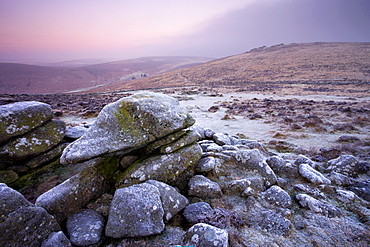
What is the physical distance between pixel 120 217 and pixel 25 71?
6092 inches

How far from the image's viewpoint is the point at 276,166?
6.62m

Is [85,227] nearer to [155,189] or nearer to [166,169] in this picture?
[155,189]

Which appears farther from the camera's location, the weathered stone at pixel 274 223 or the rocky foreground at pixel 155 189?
the weathered stone at pixel 274 223

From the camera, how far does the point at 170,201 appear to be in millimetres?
4332

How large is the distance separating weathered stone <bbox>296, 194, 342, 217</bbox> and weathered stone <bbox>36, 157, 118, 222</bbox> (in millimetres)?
5555

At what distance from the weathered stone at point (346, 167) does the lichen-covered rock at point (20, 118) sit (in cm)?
1066

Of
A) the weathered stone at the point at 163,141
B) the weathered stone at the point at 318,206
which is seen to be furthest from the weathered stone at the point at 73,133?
the weathered stone at the point at 318,206

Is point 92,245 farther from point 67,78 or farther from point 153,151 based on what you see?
point 67,78

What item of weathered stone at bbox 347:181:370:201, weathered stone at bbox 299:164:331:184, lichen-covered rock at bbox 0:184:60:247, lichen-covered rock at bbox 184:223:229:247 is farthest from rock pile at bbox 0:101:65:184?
weathered stone at bbox 347:181:370:201

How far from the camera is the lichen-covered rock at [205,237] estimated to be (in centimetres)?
313

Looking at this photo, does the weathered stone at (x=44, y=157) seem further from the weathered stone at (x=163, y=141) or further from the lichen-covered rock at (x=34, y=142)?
the weathered stone at (x=163, y=141)

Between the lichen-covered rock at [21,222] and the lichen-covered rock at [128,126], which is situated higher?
the lichen-covered rock at [128,126]

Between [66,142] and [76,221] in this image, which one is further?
[66,142]

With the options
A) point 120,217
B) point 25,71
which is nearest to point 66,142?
point 120,217
